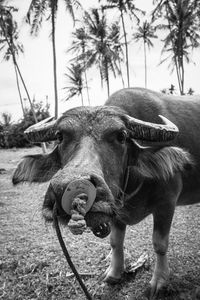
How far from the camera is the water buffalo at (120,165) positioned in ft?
5.85

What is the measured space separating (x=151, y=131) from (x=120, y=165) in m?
0.41

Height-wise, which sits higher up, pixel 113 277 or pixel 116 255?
pixel 116 255

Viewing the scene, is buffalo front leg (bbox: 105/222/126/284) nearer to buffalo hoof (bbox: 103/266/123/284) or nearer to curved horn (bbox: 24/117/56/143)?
buffalo hoof (bbox: 103/266/123/284)

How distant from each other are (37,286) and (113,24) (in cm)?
3273

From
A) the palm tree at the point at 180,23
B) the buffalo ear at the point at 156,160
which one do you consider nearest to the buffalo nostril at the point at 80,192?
the buffalo ear at the point at 156,160

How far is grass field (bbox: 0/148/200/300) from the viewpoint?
3193 mm

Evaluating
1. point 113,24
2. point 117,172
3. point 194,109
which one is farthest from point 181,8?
point 117,172

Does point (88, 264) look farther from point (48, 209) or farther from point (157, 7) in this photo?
point (157, 7)

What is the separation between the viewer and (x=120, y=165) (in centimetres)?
237

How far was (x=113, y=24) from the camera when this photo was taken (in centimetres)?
3222

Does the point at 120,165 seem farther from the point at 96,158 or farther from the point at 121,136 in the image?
the point at 96,158

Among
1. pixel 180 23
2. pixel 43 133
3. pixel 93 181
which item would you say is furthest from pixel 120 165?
pixel 180 23

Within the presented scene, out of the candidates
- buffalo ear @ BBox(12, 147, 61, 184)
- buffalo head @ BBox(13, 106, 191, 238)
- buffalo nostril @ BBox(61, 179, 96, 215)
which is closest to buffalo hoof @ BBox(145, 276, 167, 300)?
buffalo head @ BBox(13, 106, 191, 238)

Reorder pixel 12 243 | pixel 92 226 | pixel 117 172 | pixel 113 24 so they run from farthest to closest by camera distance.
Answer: pixel 113 24 < pixel 12 243 < pixel 117 172 < pixel 92 226
